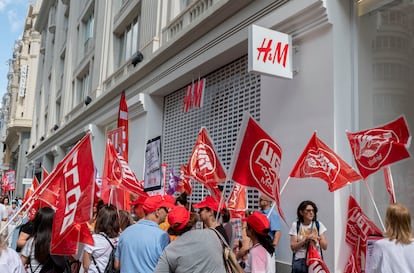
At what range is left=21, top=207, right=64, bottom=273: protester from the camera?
13.2 feet

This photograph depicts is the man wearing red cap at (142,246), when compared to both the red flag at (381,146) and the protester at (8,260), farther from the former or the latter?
the red flag at (381,146)

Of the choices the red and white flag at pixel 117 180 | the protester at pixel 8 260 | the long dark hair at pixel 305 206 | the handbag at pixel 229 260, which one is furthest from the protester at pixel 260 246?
the red and white flag at pixel 117 180

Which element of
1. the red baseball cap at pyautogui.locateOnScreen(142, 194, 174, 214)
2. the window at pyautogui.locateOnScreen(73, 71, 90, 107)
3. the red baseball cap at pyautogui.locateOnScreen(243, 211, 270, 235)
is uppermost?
the window at pyautogui.locateOnScreen(73, 71, 90, 107)

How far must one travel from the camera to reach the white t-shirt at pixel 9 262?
10.7 feet

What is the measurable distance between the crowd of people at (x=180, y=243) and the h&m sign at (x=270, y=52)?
198 centimetres

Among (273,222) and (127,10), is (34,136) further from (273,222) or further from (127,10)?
(273,222)

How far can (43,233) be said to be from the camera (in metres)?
4.13

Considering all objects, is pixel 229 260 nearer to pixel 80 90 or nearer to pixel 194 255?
pixel 194 255

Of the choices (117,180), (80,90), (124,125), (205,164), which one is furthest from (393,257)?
(80,90)

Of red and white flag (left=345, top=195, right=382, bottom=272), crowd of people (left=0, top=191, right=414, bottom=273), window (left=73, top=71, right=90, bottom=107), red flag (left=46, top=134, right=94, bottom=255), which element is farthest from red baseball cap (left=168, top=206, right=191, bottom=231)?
window (left=73, top=71, right=90, bottom=107)

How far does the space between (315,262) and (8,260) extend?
322 cm

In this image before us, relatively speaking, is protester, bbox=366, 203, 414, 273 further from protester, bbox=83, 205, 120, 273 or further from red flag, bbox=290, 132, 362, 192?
protester, bbox=83, 205, 120, 273

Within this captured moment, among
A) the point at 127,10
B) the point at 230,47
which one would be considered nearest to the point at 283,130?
the point at 230,47

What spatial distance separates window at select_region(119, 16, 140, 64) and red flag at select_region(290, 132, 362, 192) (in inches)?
403
